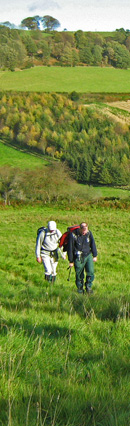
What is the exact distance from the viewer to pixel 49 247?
10.4 metres

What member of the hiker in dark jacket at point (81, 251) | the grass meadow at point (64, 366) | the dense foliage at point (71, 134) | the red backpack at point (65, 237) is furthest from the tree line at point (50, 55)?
the grass meadow at point (64, 366)

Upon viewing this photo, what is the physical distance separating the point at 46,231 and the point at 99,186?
68.6m

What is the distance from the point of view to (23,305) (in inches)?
260

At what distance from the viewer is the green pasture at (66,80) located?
13462 centimetres

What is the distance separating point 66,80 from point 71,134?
5167 centimetres

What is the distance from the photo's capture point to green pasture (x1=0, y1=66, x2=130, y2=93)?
13462cm

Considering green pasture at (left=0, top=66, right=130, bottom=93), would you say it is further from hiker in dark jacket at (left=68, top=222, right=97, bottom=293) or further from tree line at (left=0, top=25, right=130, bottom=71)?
hiker in dark jacket at (left=68, top=222, right=97, bottom=293)

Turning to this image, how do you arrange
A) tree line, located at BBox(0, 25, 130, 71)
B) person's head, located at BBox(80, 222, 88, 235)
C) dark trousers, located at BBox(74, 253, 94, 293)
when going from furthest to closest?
tree line, located at BBox(0, 25, 130, 71) → dark trousers, located at BBox(74, 253, 94, 293) → person's head, located at BBox(80, 222, 88, 235)

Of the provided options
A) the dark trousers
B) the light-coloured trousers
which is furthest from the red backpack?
the light-coloured trousers

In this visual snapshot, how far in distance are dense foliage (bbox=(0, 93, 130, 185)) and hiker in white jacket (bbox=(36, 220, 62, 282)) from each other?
6967cm

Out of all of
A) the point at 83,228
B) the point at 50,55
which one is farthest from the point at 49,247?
the point at 50,55

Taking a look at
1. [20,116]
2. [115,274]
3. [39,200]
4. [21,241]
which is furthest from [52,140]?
[115,274]

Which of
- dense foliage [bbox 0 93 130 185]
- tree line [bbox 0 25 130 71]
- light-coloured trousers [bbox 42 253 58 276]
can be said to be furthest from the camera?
tree line [bbox 0 25 130 71]

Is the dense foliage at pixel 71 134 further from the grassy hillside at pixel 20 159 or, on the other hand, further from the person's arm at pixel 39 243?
the person's arm at pixel 39 243
